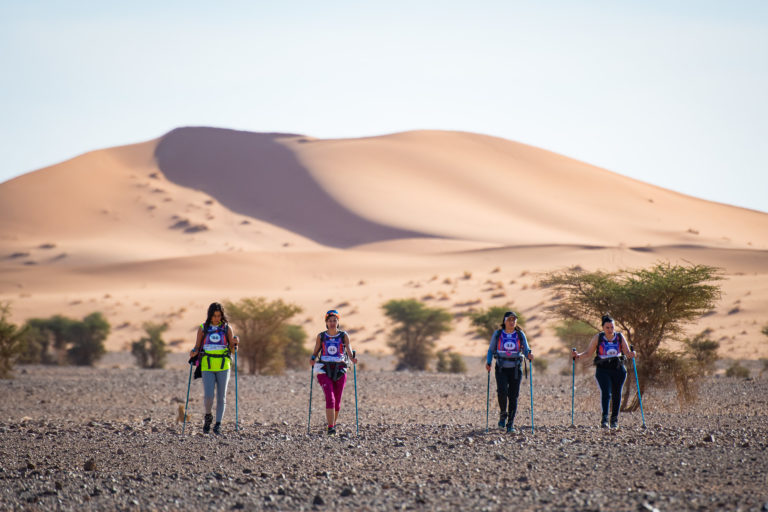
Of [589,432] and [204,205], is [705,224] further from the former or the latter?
[589,432]

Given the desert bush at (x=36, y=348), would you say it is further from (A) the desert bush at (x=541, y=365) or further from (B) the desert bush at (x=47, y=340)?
(A) the desert bush at (x=541, y=365)

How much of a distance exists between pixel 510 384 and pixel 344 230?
68.3 meters

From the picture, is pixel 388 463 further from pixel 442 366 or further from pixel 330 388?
pixel 442 366

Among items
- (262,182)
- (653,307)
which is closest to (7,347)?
(653,307)

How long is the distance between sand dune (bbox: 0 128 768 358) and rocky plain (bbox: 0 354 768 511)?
26770 millimetres

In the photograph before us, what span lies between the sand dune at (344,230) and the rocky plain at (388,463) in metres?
26.8

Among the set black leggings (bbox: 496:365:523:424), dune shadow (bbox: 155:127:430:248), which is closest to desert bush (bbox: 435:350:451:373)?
black leggings (bbox: 496:365:523:424)

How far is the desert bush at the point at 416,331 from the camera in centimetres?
3456

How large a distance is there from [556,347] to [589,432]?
29449mm

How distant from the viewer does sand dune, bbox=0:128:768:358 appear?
53344 millimetres

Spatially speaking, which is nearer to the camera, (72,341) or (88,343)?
(88,343)

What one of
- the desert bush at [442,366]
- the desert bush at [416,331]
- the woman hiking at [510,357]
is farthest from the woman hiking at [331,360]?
the desert bush at [416,331]

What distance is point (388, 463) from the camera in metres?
9.93

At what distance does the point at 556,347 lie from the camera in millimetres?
40781
